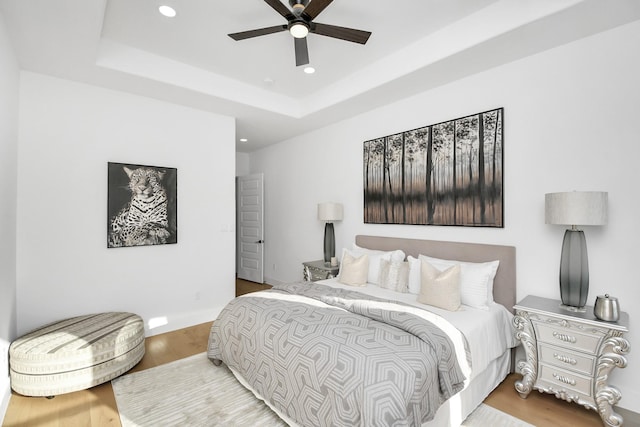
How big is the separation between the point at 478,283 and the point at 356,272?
47.6 inches

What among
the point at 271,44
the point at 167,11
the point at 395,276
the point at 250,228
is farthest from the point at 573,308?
the point at 250,228

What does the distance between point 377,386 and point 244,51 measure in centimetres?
309

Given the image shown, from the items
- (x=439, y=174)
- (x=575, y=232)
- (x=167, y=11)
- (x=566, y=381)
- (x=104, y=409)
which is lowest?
(x=104, y=409)

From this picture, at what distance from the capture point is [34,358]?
7.59 ft

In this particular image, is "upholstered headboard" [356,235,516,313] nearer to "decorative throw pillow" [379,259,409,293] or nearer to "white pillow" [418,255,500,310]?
"white pillow" [418,255,500,310]

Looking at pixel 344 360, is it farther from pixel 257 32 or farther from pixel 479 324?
pixel 257 32

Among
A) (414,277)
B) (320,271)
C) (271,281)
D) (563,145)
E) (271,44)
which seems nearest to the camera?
(563,145)

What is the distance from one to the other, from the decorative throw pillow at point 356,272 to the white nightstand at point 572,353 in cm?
144

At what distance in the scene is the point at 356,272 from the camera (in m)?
3.35

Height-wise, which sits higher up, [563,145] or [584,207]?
[563,145]

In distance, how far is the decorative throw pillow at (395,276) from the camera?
313cm

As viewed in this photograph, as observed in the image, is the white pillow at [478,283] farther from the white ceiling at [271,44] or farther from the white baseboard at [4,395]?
the white baseboard at [4,395]

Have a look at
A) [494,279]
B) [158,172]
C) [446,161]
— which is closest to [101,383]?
[158,172]

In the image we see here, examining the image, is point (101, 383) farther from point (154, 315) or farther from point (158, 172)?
point (158, 172)
